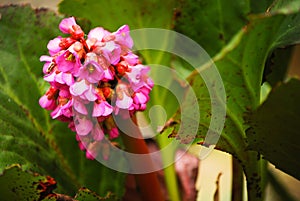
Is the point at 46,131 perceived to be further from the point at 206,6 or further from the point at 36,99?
the point at 206,6

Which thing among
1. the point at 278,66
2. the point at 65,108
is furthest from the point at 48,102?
the point at 278,66

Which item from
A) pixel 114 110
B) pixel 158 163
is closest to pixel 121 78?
pixel 114 110

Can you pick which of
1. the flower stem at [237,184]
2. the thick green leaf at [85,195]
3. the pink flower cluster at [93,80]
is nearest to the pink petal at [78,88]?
the pink flower cluster at [93,80]

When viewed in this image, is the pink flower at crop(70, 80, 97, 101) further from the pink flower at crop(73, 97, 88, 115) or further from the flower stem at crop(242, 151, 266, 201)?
the flower stem at crop(242, 151, 266, 201)

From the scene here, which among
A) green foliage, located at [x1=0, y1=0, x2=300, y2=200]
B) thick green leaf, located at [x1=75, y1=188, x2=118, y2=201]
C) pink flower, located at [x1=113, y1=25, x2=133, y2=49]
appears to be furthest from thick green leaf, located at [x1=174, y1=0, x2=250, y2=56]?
thick green leaf, located at [x1=75, y1=188, x2=118, y2=201]

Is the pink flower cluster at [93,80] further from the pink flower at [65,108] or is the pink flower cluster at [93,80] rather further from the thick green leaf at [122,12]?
the thick green leaf at [122,12]

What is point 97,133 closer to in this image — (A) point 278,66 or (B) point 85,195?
(B) point 85,195
